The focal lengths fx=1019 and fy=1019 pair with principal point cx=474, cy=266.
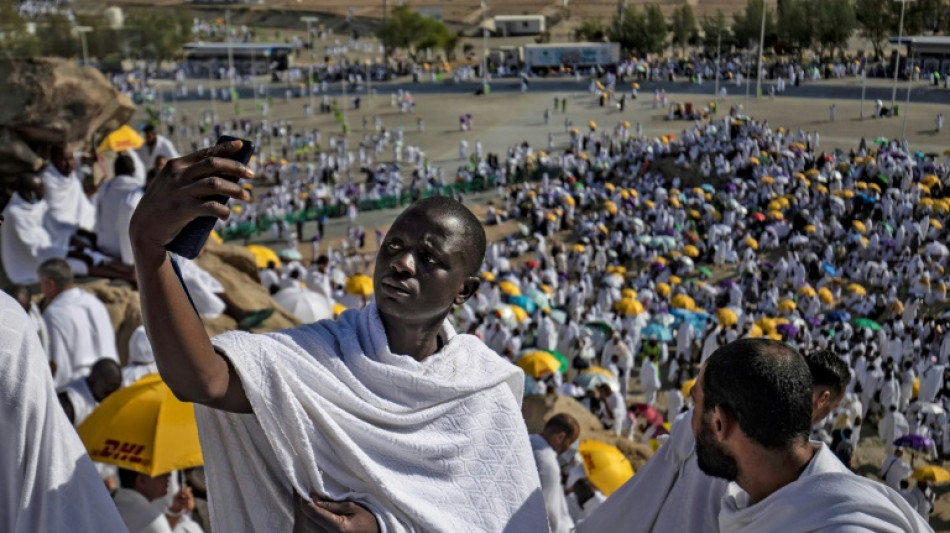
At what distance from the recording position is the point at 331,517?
1771 millimetres

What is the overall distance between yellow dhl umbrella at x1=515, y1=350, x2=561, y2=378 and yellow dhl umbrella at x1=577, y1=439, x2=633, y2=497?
4.31 metres

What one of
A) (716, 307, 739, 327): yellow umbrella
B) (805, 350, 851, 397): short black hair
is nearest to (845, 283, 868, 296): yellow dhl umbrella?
(716, 307, 739, 327): yellow umbrella

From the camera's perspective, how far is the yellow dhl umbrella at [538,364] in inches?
440

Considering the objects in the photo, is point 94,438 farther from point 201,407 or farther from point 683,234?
point 683,234

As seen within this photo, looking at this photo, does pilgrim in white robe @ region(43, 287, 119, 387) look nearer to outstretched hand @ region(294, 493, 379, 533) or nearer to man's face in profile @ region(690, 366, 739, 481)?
outstretched hand @ region(294, 493, 379, 533)

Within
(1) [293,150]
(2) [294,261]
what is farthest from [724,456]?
(1) [293,150]

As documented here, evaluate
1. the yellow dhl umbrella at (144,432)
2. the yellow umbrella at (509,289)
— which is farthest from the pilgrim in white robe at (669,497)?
the yellow umbrella at (509,289)

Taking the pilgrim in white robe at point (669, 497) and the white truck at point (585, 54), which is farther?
the white truck at point (585, 54)

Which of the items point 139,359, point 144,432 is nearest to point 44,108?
point 139,359

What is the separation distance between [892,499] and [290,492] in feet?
3.38

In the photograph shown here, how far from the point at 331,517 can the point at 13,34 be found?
3720 centimetres

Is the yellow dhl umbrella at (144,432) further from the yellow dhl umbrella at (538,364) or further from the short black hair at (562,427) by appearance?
the yellow dhl umbrella at (538,364)

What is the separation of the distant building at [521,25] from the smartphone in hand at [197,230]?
6059cm

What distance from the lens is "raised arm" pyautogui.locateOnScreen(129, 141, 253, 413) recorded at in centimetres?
152
